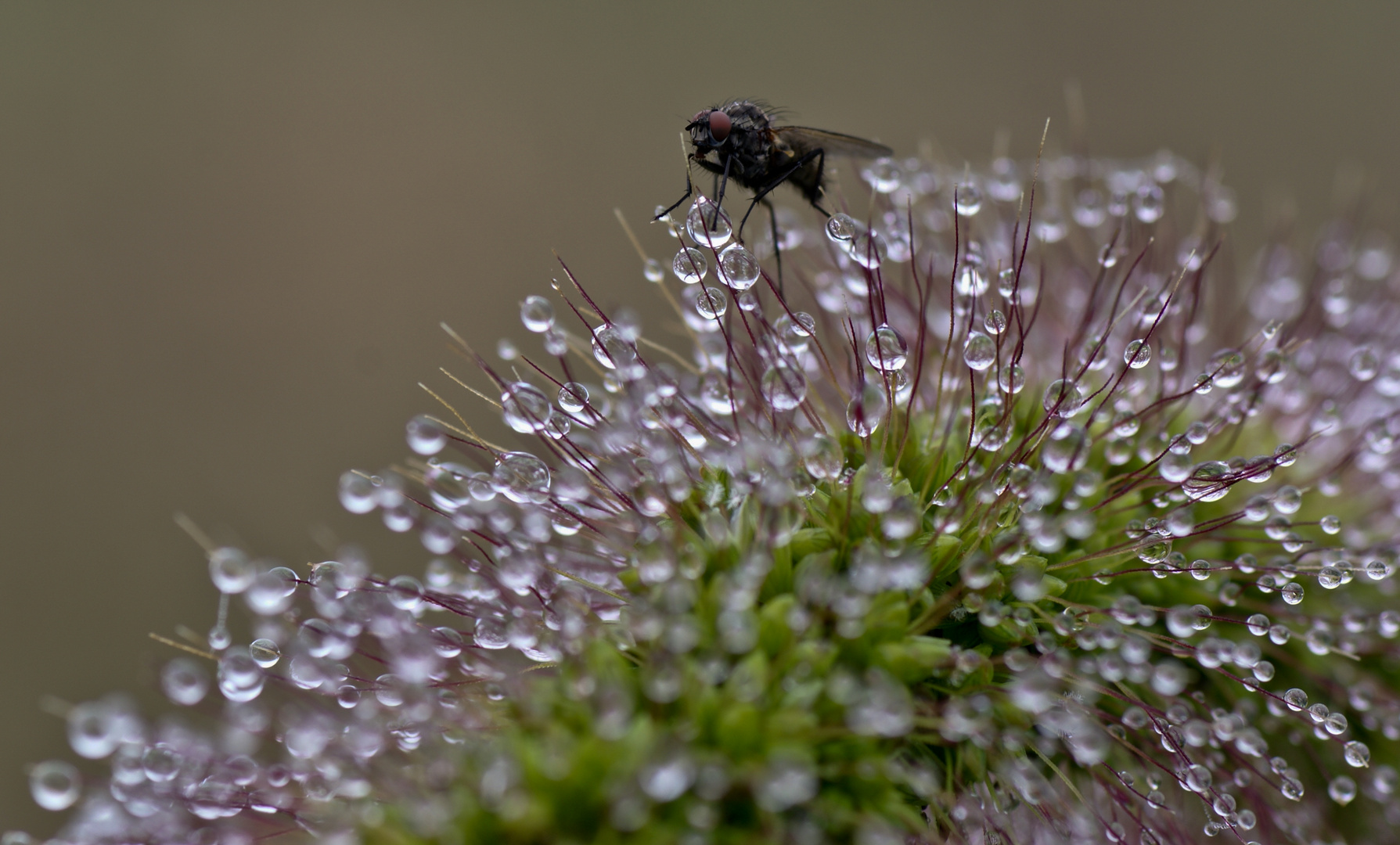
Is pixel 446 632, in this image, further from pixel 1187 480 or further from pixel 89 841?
pixel 1187 480

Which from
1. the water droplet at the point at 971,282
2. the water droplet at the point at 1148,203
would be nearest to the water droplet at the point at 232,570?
the water droplet at the point at 971,282

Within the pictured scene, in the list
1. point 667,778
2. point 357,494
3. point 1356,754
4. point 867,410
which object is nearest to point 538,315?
point 357,494

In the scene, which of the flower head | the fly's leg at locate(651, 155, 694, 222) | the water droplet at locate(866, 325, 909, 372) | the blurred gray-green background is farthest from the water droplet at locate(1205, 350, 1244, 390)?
the blurred gray-green background

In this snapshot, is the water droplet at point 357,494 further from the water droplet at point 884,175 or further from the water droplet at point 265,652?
the water droplet at point 884,175

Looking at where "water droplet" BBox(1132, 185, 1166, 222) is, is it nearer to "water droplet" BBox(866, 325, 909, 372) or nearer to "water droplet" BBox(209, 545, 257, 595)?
"water droplet" BBox(866, 325, 909, 372)

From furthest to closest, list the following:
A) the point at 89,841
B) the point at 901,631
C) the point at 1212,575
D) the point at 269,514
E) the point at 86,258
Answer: the point at 86,258
the point at 269,514
the point at 1212,575
the point at 901,631
the point at 89,841

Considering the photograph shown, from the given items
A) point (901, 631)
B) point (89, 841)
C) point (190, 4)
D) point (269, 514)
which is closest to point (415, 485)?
point (89, 841)
